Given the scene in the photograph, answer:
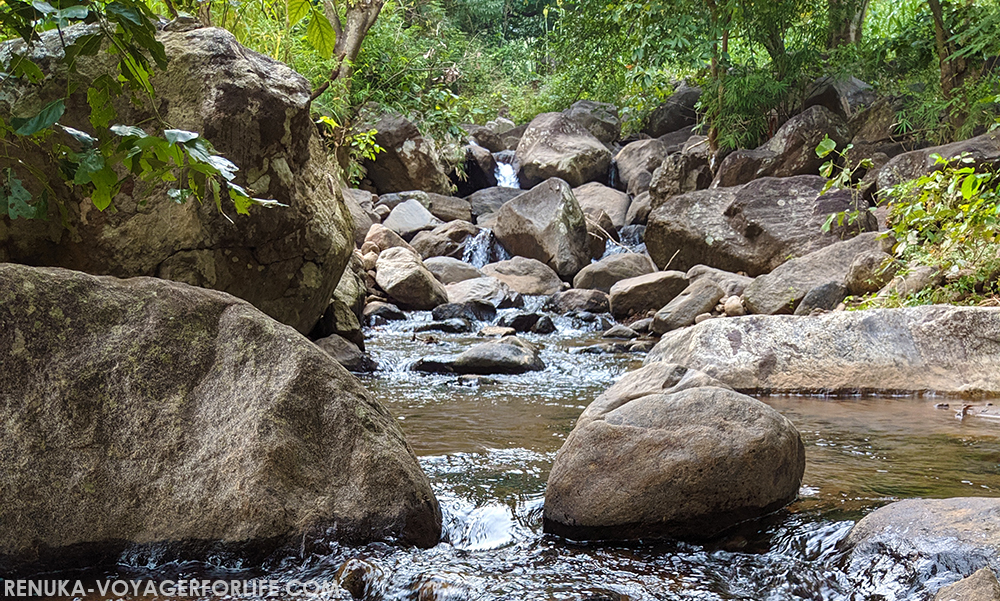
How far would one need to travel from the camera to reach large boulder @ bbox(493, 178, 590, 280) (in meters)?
11.6

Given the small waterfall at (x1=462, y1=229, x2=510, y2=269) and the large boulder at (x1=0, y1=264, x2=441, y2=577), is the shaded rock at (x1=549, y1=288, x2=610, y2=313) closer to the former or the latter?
the small waterfall at (x1=462, y1=229, x2=510, y2=269)

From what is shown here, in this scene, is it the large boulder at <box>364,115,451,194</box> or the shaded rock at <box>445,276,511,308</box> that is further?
the large boulder at <box>364,115,451,194</box>

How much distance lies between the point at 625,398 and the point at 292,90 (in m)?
2.88

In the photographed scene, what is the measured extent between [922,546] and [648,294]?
7169mm

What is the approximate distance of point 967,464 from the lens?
3.26 m

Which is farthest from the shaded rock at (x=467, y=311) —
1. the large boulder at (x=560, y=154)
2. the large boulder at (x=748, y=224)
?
the large boulder at (x=560, y=154)

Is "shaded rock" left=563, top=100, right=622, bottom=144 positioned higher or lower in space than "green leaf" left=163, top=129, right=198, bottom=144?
higher

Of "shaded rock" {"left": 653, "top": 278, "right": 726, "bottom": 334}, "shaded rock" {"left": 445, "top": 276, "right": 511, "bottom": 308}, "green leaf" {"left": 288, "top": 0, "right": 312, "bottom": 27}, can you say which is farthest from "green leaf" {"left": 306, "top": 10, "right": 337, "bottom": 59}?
"shaded rock" {"left": 445, "top": 276, "right": 511, "bottom": 308}

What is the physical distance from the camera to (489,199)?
15656 mm

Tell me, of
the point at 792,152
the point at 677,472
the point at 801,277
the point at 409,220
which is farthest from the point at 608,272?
the point at 677,472

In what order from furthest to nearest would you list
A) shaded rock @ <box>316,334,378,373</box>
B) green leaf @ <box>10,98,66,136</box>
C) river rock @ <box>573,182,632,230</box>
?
river rock @ <box>573,182,632,230</box>, shaded rock @ <box>316,334,378,373</box>, green leaf @ <box>10,98,66,136</box>

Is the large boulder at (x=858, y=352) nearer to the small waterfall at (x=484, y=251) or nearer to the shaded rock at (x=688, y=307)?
the shaded rock at (x=688, y=307)

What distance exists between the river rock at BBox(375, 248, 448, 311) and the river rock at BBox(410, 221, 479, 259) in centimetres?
259

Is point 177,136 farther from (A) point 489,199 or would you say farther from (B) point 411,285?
(A) point 489,199
